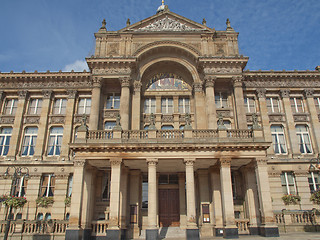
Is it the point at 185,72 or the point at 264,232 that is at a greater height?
the point at 185,72

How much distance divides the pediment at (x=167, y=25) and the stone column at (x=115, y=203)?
15100 mm

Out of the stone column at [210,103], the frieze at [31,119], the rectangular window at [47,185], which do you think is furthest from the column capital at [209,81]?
the frieze at [31,119]

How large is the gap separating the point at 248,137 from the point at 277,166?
665cm

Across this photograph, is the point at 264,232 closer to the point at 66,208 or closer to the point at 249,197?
the point at 249,197

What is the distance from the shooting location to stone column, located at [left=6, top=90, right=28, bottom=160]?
81.5 feet

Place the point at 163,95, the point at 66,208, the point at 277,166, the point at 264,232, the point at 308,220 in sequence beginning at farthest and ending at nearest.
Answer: the point at 163,95, the point at 277,166, the point at 66,208, the point at 308,220, the point at 264,232

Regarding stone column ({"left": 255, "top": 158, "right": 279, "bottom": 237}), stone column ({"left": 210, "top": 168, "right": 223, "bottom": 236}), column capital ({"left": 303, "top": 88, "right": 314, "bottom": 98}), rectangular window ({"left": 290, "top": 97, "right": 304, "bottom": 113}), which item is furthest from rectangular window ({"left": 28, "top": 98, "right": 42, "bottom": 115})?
column capital ({"left": 303, "top": 88, "right": 314, "bottom": 98})

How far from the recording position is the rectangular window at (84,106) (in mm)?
26752

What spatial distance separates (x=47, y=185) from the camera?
24031 millimetres

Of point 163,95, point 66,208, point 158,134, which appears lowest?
point 66,208

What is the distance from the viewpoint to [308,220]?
840 inches

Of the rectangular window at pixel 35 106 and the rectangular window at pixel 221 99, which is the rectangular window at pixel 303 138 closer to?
the rectangular window at pixel 221 99

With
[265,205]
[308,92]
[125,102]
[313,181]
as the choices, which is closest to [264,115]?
[308,92]

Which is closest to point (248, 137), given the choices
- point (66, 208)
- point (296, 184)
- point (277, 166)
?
point (277, 166)
